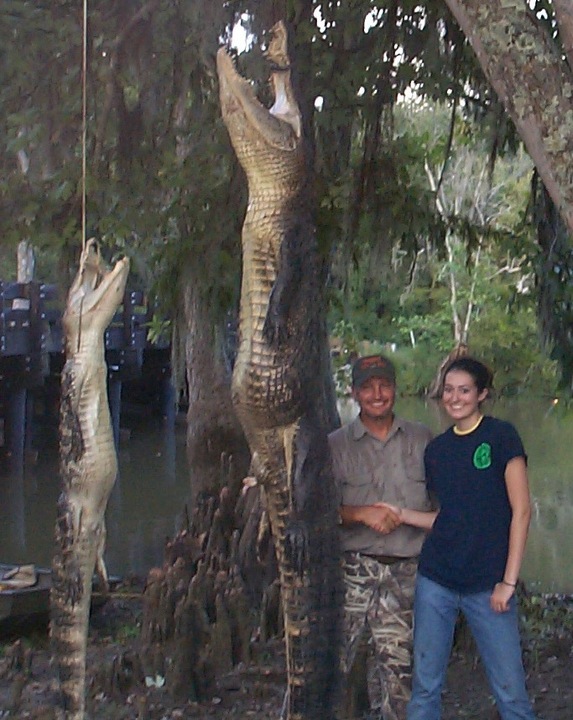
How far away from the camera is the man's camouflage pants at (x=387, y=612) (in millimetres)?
4102

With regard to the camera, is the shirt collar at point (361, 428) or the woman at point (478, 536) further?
the shirt collar at point (361, 428)

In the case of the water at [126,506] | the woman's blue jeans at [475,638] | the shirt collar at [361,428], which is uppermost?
the shirt collar at [361,428]

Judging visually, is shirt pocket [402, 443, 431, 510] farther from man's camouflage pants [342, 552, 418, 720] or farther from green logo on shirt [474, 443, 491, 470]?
green logo on shirt [474, 443, 491, 470]

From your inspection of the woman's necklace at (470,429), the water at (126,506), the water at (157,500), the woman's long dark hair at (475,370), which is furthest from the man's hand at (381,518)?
the water at (126,506)

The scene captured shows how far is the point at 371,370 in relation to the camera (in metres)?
3.99

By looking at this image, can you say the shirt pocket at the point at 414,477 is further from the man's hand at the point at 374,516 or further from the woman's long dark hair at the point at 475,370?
the woman's long dark hair at the point at 475,370

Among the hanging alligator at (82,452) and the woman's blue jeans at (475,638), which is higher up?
the hanging alligator at (82,452)

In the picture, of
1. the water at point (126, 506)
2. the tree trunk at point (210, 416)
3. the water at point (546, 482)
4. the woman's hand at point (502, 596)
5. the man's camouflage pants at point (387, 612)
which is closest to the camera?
the woman's hand at point (502, 596)

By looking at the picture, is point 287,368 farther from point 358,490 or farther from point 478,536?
point 478,536

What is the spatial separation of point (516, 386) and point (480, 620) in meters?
6.87

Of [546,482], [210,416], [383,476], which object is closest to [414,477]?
[383,476]

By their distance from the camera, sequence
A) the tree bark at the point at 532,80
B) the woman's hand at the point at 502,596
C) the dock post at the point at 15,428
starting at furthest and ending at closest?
the dock post at the point at 15,428
the woman's hand at the point at 502,596
the tree bark at the point at 532,80

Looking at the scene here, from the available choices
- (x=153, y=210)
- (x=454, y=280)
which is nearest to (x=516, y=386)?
(x=153, y=210)

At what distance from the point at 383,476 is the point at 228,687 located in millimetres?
2753
